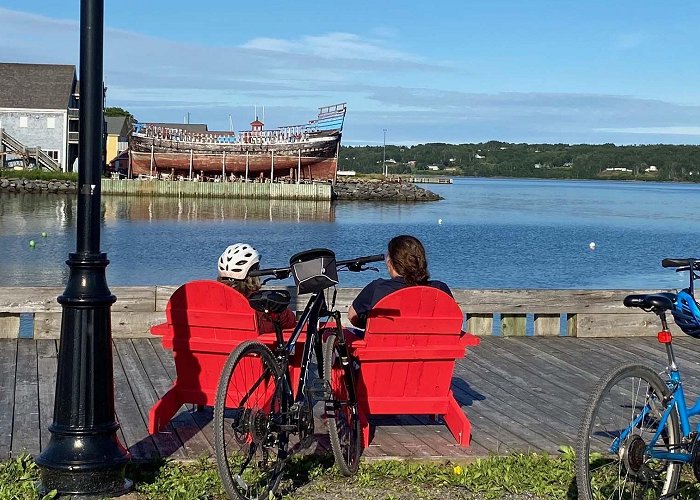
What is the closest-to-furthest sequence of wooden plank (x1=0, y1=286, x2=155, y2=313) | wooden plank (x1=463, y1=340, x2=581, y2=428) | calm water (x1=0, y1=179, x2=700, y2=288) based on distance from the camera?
wooden plank (x1=463, y1=340, x2=581, y2=428) < wooden plank (x1=0, y1=286, x2=155, y2=313) < calm water (x1=0, y1=179, x2=700, y2=288)

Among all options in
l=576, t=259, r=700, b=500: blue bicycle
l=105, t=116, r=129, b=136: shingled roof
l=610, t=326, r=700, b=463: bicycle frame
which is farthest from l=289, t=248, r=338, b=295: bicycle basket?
l=105, t=116, r=129, b=136: shingled roof

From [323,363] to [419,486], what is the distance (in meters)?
0.81

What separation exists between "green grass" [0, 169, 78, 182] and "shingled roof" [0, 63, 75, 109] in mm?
4826

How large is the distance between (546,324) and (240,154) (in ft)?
269

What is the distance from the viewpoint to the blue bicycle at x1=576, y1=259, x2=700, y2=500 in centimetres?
446

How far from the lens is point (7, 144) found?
78.4m

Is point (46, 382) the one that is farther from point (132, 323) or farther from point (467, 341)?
point (467, 341)

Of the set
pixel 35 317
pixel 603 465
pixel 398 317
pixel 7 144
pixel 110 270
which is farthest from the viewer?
pixel 7 144

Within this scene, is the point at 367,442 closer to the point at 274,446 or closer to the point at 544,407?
the point at 274,446

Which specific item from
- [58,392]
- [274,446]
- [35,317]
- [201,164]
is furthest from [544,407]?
[201,164]

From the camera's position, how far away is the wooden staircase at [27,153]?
78113 mm

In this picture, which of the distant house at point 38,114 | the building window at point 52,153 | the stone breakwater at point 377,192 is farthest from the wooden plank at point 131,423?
the stone breakwater at point 377,192

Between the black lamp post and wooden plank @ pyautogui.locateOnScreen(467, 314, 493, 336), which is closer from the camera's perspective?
the black lamp post

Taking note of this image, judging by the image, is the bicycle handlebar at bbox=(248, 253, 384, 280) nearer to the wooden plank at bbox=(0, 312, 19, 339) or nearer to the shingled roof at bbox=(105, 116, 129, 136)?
the wooden plank at bbox=(0, 312, 19, 339)
